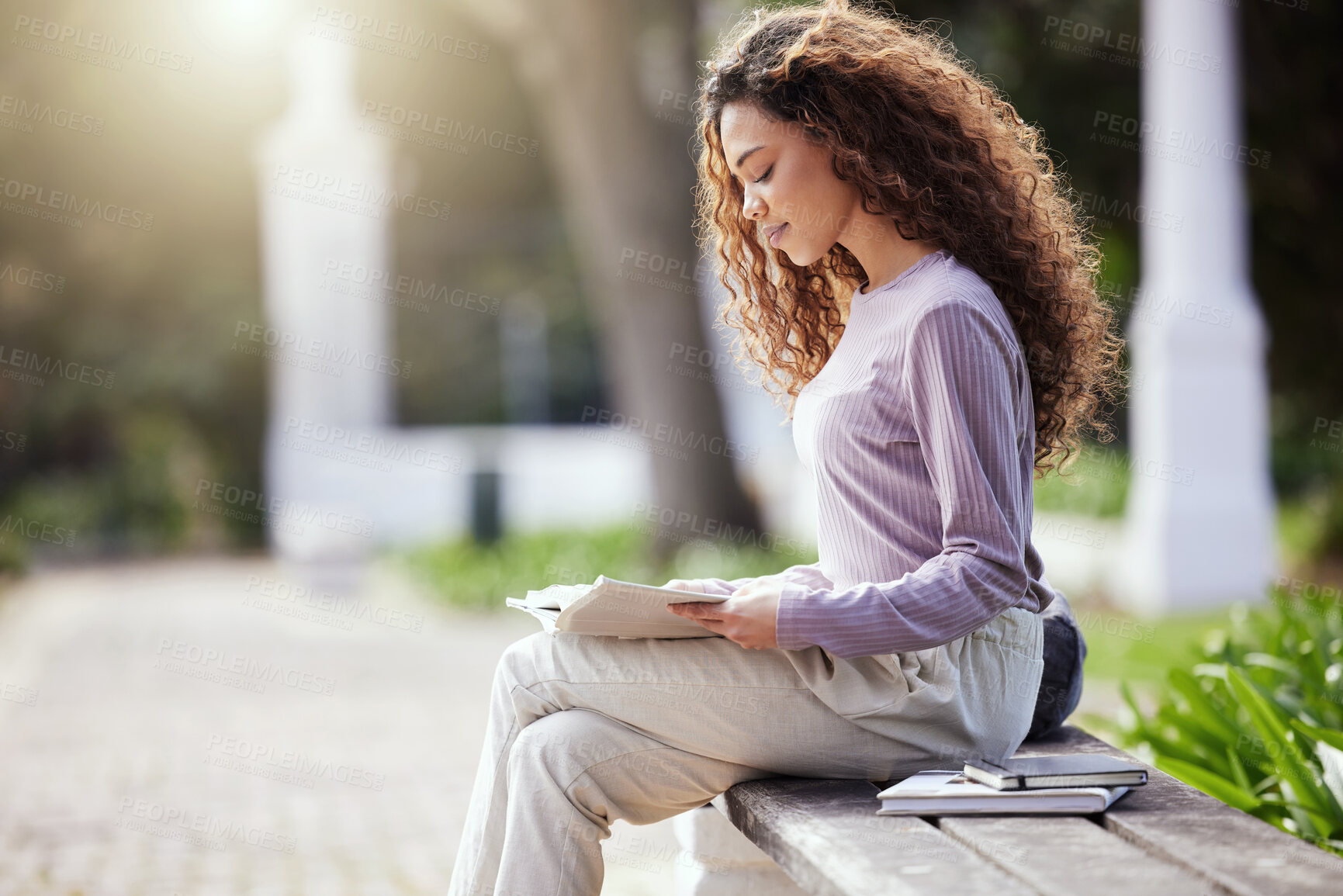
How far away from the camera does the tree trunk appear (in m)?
10.3

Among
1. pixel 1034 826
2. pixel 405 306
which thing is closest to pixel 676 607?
pixel 1034 826

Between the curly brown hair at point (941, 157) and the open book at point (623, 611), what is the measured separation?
78 cm

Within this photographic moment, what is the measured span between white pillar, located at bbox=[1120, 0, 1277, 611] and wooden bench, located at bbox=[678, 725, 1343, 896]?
6.32 meters

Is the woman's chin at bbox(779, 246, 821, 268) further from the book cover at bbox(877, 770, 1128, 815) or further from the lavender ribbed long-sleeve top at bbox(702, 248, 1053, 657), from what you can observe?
the book cover at bbox(877, 770, 1128, 815)

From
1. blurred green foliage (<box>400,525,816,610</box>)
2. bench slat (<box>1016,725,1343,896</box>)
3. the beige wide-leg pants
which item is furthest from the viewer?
blurred green foliage (<box>400,525,816,610</box>)

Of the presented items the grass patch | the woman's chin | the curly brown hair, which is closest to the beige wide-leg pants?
the curly brown hair

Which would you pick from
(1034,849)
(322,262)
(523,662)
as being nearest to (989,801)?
(1034,849)

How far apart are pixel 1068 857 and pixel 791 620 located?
54 cm

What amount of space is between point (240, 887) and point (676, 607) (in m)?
2.44

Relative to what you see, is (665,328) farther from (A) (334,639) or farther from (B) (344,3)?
(B) (344,3)

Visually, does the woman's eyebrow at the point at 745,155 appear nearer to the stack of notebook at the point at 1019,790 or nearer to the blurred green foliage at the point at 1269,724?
the stack of notebook at the point at 1019,790

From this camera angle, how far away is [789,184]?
2496mm

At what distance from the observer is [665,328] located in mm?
10477

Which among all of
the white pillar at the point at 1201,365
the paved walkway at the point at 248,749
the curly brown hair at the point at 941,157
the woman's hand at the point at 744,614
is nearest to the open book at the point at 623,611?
the woman's hand at the point at 744,614
